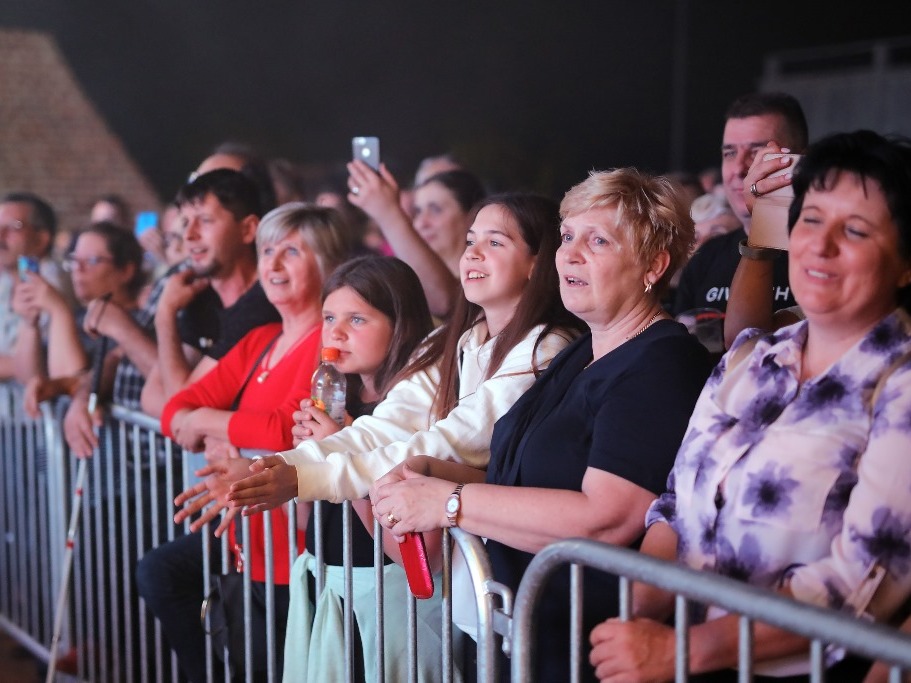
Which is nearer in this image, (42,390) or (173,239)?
(42,390)

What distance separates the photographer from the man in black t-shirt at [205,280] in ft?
11.3

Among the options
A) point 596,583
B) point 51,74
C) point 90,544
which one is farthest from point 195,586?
point 51,74

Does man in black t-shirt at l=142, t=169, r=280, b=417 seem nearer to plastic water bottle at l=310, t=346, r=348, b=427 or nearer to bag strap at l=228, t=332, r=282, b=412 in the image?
bag strap at l=228, t=332, r=282, b=412

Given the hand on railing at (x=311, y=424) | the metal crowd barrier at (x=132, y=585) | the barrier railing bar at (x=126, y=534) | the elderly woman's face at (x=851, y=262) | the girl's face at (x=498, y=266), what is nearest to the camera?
the metal crowd barrier at (x=132, y=585)

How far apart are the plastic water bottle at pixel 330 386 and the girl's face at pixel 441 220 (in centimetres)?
156

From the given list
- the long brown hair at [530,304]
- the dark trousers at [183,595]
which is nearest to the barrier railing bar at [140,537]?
the dark trousers at [183,595]

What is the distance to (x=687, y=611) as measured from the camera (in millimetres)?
1411

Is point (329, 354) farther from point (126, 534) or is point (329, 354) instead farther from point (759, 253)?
point (126, 534)

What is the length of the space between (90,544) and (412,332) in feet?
5.62

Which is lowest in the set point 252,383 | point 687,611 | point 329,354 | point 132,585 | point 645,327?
point 132,585

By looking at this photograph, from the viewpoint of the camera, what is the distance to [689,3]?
437 inches

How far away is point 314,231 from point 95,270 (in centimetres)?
174

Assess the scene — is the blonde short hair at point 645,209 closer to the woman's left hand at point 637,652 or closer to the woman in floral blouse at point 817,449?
the woman in floral blouse at point 817,449

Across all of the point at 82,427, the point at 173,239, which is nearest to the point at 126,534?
the point at 82,427
